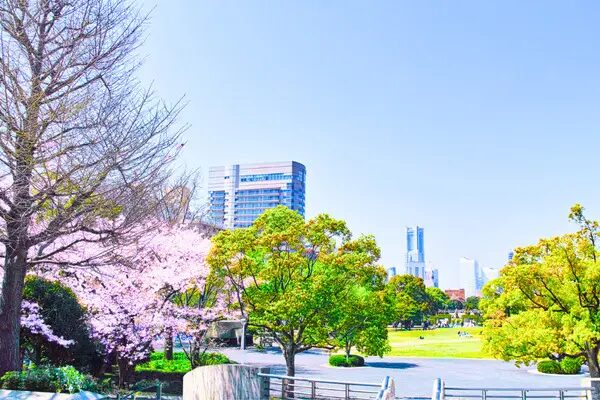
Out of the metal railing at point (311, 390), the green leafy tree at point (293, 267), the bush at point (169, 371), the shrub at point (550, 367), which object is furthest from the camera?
the shrub at point (550, 367)

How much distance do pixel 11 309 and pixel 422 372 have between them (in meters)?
31.1

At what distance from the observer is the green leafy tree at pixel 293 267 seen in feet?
75.7

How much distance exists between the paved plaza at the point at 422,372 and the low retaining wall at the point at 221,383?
13106 millimetres

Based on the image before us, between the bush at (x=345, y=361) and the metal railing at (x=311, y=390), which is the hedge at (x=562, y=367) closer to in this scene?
the bush at (x=345, y=361)

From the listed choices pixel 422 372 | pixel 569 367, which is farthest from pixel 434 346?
pixel 569 367

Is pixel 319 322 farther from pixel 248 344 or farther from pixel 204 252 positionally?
pixel 248 344

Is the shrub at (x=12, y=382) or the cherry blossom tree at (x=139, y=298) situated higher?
the cherry blossom tree at (x=139, y=298)

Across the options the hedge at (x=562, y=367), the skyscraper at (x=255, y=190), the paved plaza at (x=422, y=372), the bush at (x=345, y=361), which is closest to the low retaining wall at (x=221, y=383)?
the paved plaza at (x=422, y=372)

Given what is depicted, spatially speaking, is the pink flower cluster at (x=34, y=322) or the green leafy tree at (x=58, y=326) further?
the green leafy tree at (x=58, y=326)

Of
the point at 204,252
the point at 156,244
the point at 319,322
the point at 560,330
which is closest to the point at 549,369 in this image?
the point at 560,330

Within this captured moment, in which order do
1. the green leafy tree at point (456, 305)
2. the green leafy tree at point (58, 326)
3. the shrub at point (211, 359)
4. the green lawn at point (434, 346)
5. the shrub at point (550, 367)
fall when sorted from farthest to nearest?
the green leafy tree at point (456, 305) < the green lawn at point (434, 346) < the shrub at point (550, 367) < the shrub at point (211, 359) < the green leafy tree at point (58, 326)

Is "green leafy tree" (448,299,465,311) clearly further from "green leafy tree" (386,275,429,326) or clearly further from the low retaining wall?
the low retaining wall

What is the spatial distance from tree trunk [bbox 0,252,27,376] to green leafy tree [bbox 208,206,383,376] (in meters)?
10.3

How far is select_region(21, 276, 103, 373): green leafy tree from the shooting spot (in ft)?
63.9
